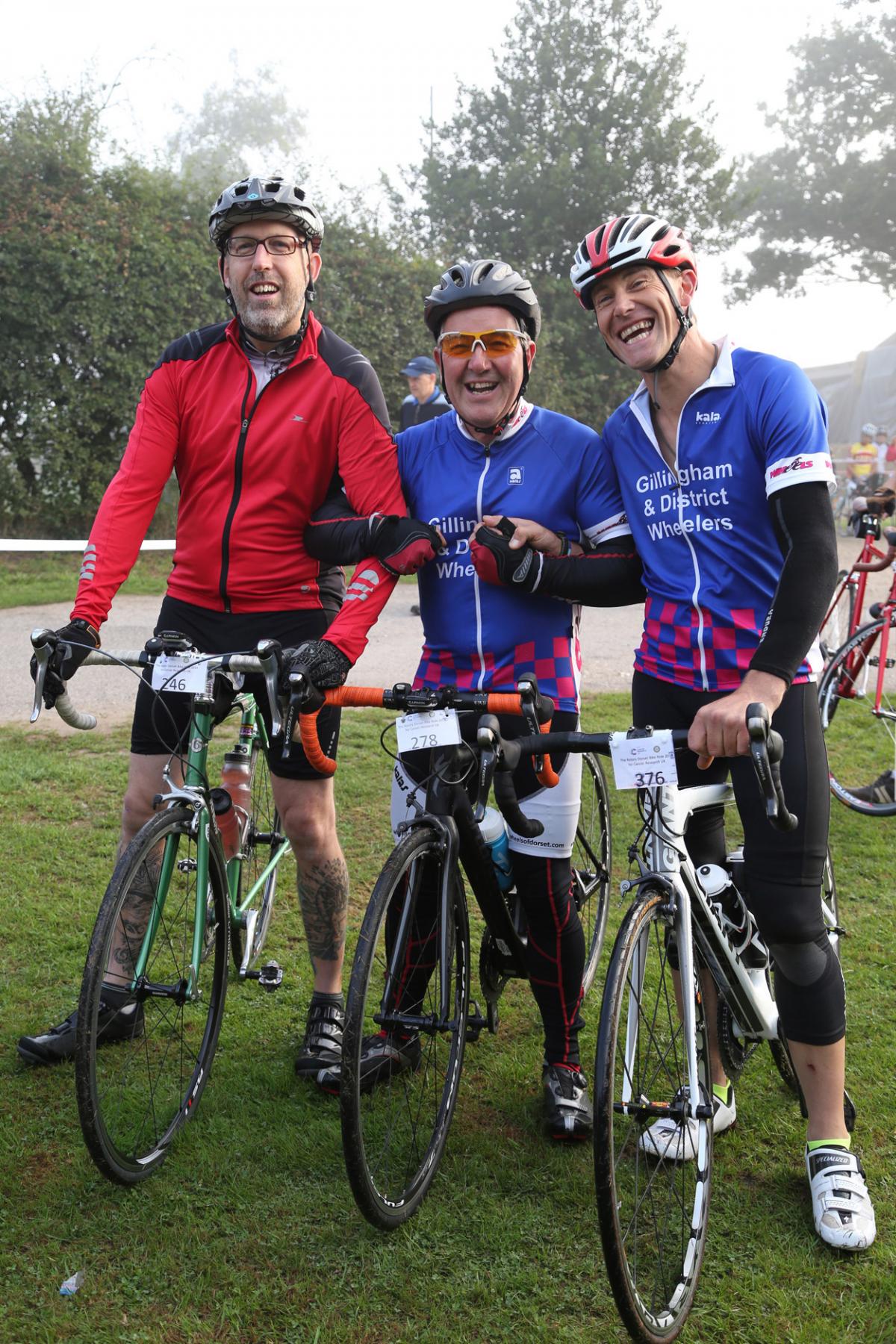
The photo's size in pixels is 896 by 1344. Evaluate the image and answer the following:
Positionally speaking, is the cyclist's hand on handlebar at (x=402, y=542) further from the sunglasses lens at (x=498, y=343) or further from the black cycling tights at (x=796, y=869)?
the black cycling tights at (x=796, y=869)

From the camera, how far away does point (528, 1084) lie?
3.55m

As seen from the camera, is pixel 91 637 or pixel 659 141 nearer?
pixel 91 637

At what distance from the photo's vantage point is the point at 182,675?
2963mm

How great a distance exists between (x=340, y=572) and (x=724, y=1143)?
2074 mm

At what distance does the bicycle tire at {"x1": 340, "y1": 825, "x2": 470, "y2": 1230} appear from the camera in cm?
261

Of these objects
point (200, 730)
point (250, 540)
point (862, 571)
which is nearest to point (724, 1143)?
point (200, 730)

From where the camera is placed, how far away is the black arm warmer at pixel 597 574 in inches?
117

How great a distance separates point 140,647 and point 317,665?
6886 millimetres

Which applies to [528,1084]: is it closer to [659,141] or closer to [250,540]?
[250,540]

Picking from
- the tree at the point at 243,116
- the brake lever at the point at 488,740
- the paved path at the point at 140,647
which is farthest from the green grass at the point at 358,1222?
the tree at the point at 243,116

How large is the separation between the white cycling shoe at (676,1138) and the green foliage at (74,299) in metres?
11.1

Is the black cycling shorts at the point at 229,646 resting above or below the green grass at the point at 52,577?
above

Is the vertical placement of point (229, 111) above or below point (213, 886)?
above

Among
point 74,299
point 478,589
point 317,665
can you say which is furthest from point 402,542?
point 74,299
